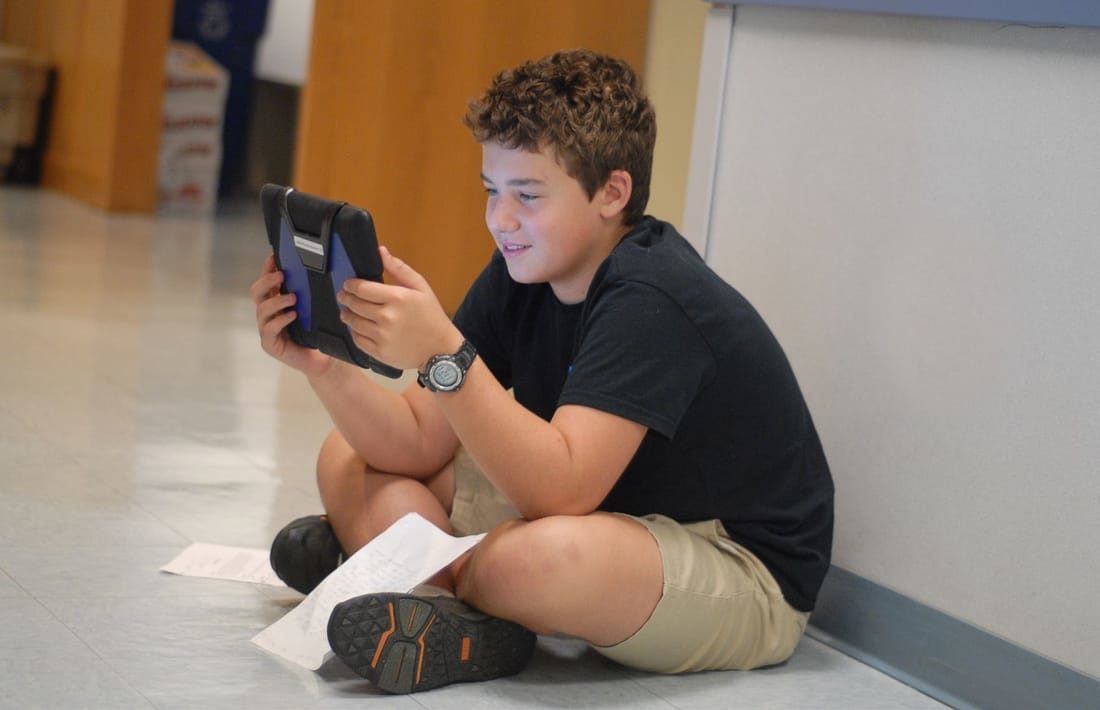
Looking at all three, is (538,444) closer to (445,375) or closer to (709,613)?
(445,375)

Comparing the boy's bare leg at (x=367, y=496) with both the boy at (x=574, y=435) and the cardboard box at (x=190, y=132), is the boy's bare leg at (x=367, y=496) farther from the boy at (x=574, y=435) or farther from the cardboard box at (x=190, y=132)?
the cardboard box at (x=190, y=132)

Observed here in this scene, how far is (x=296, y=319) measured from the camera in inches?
65.0

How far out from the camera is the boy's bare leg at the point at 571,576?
153 centimetres

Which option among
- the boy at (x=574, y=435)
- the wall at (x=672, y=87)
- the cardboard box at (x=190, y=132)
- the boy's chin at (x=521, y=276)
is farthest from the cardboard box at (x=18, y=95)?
the boy's chin at (x=521, y=276)

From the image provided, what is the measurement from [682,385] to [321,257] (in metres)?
0.40

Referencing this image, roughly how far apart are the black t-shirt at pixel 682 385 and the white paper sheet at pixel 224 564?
0.40 metres

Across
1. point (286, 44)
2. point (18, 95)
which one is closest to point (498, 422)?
point (18, 95)

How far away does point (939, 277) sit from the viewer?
5.95 ft

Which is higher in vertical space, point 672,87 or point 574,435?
point 672,87

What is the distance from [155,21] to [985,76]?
4.35 metres

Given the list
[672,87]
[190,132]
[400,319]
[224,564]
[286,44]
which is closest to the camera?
[400,319]

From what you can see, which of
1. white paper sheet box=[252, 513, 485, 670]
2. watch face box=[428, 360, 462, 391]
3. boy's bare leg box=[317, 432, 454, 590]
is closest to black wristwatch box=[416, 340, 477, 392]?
watch face box=[428, 360, 462, 391]

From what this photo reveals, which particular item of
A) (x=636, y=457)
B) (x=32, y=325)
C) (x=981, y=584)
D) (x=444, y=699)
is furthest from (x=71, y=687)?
(x=32, y=325)

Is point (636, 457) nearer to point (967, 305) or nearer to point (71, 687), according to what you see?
point (967, 305)
